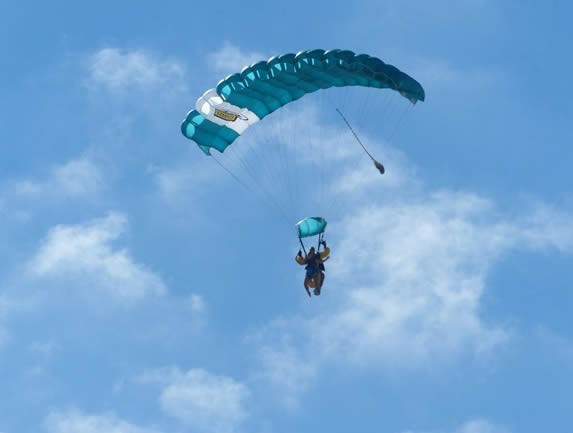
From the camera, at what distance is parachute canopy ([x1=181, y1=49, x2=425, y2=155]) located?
50.2 metres

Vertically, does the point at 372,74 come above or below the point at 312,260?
above

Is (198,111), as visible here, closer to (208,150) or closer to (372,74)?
(208,150)

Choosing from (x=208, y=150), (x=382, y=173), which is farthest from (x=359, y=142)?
(x=208, y=150)

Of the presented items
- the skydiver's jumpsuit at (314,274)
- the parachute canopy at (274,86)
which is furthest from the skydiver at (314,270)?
the parachute canopy at (274,86)

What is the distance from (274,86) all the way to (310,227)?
443cm

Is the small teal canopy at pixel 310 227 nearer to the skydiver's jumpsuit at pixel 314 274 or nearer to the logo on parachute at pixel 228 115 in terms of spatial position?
the skydiver's jumpsuit at pixel 314 274

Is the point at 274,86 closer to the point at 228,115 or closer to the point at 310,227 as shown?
the point at 228,115

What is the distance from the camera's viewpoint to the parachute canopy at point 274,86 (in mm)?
50188

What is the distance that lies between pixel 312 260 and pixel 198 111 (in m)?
5.73

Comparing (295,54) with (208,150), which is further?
(208,150)

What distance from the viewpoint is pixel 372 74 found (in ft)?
167

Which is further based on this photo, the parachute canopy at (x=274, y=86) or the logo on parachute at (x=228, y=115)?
the logo on parachute at (x=228, y=115)

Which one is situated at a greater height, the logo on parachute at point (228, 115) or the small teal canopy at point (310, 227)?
the logo on parachute at point (228, 115)

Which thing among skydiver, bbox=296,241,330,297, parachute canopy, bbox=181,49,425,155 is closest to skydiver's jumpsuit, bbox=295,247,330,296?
skydiver, bbox=296,241,330,297
